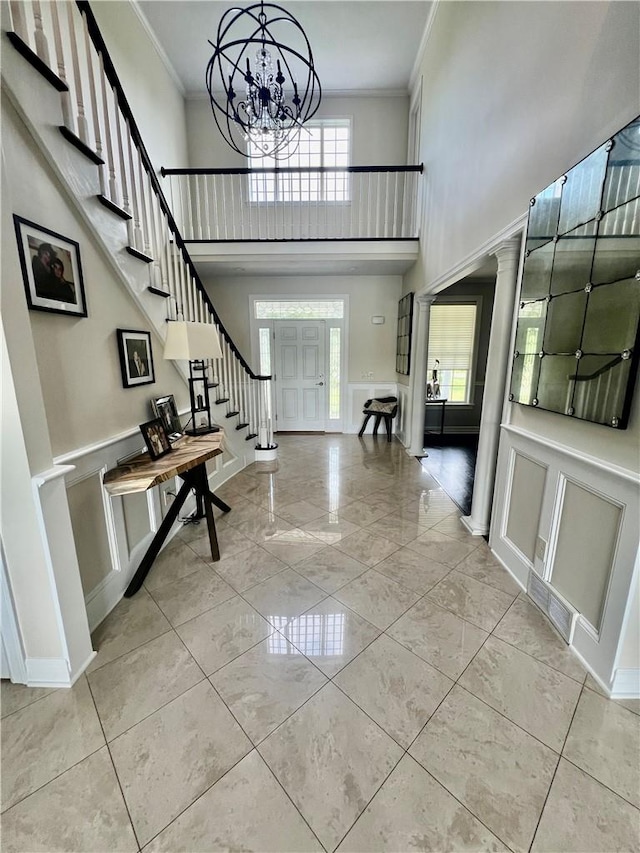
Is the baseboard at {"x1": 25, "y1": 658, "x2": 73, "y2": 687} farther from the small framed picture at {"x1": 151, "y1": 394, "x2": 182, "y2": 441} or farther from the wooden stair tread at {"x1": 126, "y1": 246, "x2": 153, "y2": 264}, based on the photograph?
the wooden stair tread at {"x1": 126, "y1": 246, "x2": 153, "y2": 264}

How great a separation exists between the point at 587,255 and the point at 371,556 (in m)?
2.03

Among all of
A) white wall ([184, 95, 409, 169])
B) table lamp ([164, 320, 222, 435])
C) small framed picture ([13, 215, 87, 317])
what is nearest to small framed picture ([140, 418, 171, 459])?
table lamp ([164, 320, 222, 435])

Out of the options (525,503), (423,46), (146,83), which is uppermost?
(423,46)

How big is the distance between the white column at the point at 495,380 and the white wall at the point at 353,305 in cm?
336

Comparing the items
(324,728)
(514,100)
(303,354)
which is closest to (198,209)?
(303,354)

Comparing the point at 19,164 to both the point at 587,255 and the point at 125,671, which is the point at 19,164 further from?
the point at 587,255

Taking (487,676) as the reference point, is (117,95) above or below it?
above

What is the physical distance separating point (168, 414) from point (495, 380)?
2.35 m

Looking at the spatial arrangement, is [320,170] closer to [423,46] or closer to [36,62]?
[423,46]

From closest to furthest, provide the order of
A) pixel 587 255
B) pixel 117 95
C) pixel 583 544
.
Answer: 1. pixel 587 255
2. pixel 583 544
3. pixel 117 95

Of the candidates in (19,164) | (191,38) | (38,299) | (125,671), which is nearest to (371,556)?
(125,671)

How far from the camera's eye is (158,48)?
426 centimetres

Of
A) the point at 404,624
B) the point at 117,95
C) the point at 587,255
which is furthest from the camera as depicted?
→ the point at 117,95

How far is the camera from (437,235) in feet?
11.7
